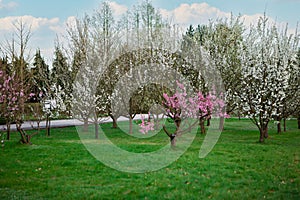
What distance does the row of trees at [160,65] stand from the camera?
13195 mm

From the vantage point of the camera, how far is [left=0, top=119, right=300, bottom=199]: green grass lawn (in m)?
6.22

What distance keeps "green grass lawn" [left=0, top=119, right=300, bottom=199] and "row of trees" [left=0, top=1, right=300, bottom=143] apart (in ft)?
11.2

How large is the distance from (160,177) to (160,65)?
7.43m

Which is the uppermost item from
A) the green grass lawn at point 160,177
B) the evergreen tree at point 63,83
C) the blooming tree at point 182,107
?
the evergreen tree at point 63,83

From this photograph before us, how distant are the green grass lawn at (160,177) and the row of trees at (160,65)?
3.43m

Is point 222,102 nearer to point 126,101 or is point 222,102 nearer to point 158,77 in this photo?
point 158,77

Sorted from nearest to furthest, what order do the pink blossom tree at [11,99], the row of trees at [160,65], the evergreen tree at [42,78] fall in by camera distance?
the pink blossom tree at [11,99]
the row of trees at [160,65]
the evergreen tree at [42,78]

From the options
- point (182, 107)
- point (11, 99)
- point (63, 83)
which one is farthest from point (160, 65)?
point (63, 83)

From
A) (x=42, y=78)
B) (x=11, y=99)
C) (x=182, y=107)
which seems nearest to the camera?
(x=182, y=107)

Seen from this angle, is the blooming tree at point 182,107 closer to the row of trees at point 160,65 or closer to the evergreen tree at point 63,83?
the row of trees at point 160,65

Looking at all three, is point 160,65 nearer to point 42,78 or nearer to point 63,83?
point 63,83

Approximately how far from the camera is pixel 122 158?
952 cm

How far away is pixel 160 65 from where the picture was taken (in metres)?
14.0

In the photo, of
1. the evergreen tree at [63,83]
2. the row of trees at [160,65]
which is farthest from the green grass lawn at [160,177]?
the evergreen tree at [63,83]
